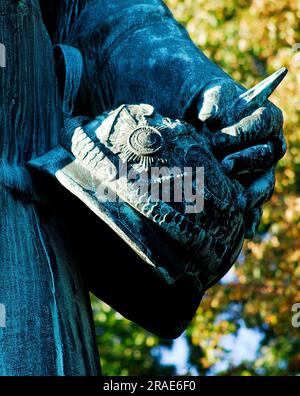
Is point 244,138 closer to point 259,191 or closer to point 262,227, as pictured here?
point 259,191

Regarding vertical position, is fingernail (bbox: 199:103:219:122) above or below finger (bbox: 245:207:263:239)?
above

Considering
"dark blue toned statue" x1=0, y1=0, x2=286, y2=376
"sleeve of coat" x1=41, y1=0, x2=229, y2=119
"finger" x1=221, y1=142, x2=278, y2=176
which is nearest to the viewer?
"dark blue toned statue" x1=0, y1=0, x2=286, y2=376

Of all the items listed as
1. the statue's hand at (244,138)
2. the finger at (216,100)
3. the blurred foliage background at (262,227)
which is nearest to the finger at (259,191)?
the statue's hand at (244,138)

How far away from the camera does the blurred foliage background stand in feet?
30.9

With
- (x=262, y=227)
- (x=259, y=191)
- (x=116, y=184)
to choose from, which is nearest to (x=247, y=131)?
(x=259, y=191)

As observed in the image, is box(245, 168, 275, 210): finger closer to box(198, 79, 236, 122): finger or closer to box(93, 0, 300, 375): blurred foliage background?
box(198, 79, 236, 122): finger

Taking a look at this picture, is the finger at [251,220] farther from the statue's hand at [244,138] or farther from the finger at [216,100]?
the finger at [216,100]

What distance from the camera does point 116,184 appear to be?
97.4 inches

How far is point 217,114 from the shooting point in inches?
104

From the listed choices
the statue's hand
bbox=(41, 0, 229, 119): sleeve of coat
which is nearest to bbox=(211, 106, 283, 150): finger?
the statue's hand
